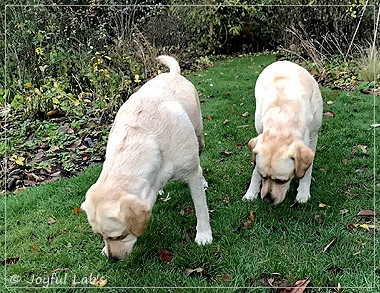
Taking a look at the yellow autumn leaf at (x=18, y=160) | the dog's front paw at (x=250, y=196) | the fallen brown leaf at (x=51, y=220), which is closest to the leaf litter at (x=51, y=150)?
the yellow autumn leaf at (x=18, y=160)

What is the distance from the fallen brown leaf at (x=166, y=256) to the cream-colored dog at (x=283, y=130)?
0.97 m

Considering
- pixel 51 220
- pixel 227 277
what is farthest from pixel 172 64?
pixel 227 277

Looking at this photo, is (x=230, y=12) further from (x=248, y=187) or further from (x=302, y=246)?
(x=302, y=246)

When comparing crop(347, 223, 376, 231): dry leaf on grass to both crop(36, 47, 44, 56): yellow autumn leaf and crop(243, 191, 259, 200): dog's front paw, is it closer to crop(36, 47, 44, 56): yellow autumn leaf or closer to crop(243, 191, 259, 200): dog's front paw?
crop(243, 191, 259, 200): dog's front paw

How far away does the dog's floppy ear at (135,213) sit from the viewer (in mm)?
3062

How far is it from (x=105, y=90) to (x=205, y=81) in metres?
3.33

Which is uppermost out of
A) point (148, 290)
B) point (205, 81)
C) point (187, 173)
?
point (187, 173)

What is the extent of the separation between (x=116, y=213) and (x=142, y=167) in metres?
0.43

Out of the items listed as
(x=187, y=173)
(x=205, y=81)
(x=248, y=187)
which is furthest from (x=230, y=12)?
(x=187, y=173)

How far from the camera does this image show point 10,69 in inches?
340

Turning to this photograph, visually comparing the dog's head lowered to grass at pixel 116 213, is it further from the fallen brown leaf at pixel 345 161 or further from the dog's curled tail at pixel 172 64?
the fallen brown leaf at pixel 345 161

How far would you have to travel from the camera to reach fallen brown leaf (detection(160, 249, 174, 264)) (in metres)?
3.88

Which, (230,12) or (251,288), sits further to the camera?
(230,12)

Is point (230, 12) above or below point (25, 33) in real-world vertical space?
below
